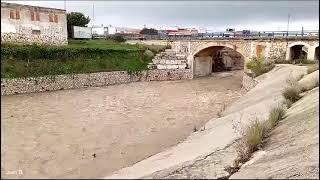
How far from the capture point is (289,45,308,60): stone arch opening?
33.5m

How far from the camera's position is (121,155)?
1064 cm

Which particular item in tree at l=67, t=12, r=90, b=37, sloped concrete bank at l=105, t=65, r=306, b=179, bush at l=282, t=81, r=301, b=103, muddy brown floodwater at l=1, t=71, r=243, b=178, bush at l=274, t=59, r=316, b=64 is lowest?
muddy brown floodwater at l=1, t=71, r=243, b=178

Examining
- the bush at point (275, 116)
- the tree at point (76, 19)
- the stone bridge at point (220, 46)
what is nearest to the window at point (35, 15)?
the stone bridge at point (220, 46)

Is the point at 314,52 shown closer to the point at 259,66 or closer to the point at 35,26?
the point at 259,66

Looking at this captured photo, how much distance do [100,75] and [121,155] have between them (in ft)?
66.5

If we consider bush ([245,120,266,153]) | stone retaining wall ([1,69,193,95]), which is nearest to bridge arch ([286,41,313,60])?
stone retaining wall ([1,69,193,95])

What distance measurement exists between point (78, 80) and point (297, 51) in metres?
19.7

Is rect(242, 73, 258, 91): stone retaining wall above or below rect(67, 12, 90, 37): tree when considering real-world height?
below

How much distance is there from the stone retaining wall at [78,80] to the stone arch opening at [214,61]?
3.96m

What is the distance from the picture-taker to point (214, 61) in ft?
157

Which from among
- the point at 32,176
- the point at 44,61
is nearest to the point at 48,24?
the point at 44,61

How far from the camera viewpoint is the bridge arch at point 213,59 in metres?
39.6

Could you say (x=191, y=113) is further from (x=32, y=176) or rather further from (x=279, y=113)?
(x=32, y=176)

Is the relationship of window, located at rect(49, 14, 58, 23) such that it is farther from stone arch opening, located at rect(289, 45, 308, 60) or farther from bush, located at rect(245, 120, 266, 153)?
bush, located at rect(245, 120, 266, 153)
